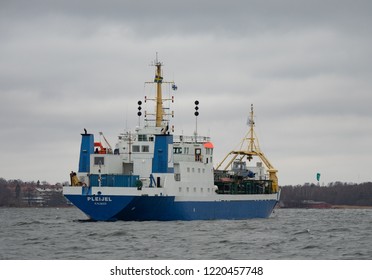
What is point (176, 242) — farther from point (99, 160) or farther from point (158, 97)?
point (158, 97)

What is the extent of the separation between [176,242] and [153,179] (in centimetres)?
1788

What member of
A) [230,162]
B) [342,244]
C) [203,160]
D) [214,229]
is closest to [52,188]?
[230,162]

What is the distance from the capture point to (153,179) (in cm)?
6756

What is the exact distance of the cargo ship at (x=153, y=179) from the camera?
65.8 m

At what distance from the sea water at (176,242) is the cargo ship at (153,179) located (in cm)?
170

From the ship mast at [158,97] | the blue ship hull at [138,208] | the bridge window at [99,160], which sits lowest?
the blue ship hull at [138,208]

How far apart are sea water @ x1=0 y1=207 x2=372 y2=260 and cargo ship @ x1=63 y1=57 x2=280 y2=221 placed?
1.70 meters

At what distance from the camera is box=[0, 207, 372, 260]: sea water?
145ft

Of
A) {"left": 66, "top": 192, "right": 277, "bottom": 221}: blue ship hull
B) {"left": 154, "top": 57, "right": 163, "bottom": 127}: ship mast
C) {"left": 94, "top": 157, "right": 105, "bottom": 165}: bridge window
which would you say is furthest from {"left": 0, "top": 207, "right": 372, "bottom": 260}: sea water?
{"left": 154, "top": 57, "right": 163, "bottom": 127}: ship mast

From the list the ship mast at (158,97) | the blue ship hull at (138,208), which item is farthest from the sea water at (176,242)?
the ship mast at (158,97)

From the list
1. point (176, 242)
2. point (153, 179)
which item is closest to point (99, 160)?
point (153, 179)

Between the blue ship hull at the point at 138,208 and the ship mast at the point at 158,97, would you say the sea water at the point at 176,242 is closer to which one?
the blue ship hull at the point at 138,208

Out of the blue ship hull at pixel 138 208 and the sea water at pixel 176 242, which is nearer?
the sea water at pixel 176 242

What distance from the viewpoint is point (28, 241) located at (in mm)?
51031
